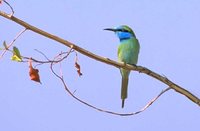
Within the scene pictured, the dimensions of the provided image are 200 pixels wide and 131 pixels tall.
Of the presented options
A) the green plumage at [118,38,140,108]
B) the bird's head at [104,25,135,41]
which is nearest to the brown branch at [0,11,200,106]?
the green plumage at [118,38,140,108]

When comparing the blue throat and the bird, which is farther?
the blue throat

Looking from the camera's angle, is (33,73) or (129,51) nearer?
(33,73)

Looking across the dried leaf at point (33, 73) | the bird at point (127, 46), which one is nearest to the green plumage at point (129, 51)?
the bird at point (127, 46)

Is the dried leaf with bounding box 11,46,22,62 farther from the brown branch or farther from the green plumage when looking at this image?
the green plumage

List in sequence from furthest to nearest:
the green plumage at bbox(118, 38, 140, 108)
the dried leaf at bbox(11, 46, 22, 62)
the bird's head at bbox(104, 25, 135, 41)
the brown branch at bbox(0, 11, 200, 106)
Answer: the bird's head at bbox(104, 25, 135, 41) → the green plumage at bbox(118, 38, 140, 108) → the dried leaf at bbox(11, 46, 22, 62) → the brown branch at bbox(0, 11, 200, 106)

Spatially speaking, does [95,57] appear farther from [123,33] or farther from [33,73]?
[123,33]

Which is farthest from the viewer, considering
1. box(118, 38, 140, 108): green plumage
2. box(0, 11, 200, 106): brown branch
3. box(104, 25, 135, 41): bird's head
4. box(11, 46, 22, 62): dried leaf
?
box(104, 25, 135, 41): bird's head

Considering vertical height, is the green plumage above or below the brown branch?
above

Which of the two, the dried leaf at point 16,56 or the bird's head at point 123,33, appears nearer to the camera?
the dried leaf at point 16,56

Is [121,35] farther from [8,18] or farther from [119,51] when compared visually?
[8,18]

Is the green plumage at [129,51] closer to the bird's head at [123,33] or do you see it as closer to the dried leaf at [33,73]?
the bird's head at [123,33]

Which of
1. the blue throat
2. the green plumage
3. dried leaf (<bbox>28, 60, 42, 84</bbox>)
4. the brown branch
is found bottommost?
dried leaf (<bbox>28, 60, 42, 84</bbox>)

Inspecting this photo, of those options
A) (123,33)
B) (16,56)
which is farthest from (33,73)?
(123,33)

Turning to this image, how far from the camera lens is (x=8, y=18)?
5.60 feet
